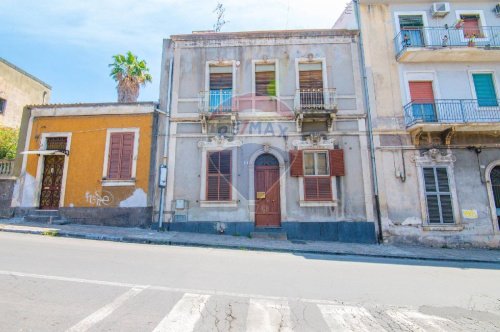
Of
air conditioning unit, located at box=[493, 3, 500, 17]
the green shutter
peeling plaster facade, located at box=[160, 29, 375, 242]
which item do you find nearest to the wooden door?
peeling plaster facade, located at box=[160, 29, 375, 242]

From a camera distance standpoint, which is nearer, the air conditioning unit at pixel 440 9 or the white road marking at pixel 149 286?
the white road marking at pixel 149 286

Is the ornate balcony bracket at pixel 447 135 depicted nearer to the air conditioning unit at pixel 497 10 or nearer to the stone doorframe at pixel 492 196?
the stone doorframe at pixel 492 196

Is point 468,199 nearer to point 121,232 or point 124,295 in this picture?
point 124,295

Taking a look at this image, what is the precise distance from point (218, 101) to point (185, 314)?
10.1 metres

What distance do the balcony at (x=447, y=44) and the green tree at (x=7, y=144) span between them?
19.4 m

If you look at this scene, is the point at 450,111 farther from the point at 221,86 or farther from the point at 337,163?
the point at 221,86

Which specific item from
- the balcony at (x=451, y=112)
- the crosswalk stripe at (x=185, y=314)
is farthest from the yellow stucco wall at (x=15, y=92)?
the balcony at (x=451, y=112)

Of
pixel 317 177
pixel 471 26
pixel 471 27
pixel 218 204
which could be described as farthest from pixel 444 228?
pixel 471 26

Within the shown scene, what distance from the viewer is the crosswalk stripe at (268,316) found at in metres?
3.21

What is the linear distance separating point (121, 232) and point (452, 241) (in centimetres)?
1286

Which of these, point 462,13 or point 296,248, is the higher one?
point 462,13

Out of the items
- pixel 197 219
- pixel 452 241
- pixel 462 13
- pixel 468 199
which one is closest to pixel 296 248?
pixel 197 219

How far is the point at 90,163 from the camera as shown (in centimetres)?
1216

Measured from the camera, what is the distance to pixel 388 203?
37.2ft
